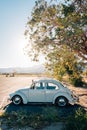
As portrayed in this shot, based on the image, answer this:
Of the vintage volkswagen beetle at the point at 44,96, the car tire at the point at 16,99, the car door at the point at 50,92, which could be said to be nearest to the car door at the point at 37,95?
the vintage volkswagen beetle at the point at 44,96

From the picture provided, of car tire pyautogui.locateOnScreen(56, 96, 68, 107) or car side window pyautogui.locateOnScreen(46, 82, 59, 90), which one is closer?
car tire pyautogui.locateOnScreen(56, 96, 68, 107)

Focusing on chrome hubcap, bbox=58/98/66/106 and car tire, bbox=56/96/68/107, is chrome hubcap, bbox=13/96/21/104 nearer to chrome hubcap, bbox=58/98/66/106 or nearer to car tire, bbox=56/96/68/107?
car tire, bbox=56/96/68/107

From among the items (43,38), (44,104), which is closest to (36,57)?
(43,38)

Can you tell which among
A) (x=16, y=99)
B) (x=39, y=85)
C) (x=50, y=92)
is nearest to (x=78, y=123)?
(x=50, y=92)

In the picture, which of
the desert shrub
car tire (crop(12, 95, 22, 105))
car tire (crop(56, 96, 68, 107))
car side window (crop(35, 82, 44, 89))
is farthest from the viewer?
car side window (crop(35, 82, 44, 89))

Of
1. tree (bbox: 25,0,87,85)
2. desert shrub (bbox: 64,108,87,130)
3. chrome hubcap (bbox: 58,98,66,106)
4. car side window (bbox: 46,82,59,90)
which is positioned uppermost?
tree (bbox: 25,0,87,85)

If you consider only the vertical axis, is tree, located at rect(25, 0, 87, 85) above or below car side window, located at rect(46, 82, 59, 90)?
above

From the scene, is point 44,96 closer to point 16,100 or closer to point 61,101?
point 61,101

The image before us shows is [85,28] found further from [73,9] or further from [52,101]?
[52,101]

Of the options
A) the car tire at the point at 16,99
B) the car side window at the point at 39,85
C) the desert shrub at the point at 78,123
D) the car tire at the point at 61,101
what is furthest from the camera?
the car side window at the point at 39,85

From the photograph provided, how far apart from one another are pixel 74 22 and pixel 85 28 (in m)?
1.13

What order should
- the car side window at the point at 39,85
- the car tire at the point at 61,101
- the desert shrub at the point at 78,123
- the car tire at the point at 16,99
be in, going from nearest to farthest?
the desert shrub at the point at 78,123 < the car tire at the point at 61,101 < the car tire at the point at 16,99 < the car side window at the point at 39,85

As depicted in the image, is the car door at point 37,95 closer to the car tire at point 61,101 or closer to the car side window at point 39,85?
the car side window at point 39,85

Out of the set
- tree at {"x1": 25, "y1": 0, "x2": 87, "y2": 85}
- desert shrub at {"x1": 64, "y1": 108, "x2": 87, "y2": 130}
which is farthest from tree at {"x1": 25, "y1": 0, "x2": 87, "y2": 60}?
desert shrub at {"x1": 64, "y1": 108, "x2": 87, "y2": 130}
